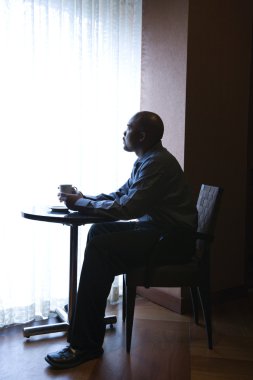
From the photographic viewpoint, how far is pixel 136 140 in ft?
7.55

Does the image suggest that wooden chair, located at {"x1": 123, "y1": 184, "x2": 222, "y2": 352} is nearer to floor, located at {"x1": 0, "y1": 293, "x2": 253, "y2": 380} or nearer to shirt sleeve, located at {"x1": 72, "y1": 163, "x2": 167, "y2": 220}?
floor, located at {"x1": 0, "y1": 293, "x2": 253, "y2": 380}

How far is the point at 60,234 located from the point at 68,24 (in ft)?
4.13

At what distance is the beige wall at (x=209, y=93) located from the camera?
9.20 ft

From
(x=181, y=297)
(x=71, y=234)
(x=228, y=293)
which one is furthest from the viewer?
(x=228, y=293)

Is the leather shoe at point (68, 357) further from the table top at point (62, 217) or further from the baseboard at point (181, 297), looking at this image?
the baseboard at point (181, 297)

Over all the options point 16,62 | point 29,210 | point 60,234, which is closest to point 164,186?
point 29,210

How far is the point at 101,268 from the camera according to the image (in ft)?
7.01

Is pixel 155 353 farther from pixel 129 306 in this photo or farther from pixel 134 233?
pixel 134 233

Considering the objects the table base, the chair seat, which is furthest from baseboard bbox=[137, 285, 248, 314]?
the chair seat

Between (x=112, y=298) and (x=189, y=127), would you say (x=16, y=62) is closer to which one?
(x=189, y=127)

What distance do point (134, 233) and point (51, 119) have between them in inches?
36.0

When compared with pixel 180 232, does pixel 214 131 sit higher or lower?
higher

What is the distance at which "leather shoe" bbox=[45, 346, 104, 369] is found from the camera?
2.07 m

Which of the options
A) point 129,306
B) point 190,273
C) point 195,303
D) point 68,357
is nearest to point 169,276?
point 190,273
